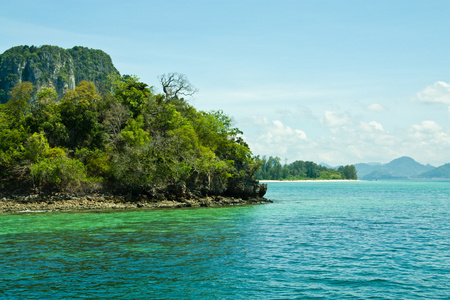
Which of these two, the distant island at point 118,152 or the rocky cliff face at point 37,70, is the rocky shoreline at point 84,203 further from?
the rocky cliff face at point 37,70

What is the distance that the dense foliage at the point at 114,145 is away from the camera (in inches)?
1865

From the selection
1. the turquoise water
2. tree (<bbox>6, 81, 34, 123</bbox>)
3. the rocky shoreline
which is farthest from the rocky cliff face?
the turquoise water

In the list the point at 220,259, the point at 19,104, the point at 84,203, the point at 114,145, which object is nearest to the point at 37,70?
the point at 19,104

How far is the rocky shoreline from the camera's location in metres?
42.1

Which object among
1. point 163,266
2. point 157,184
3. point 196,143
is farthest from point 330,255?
point 196,143

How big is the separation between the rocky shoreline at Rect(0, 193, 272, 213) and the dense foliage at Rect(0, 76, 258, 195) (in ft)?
5.90

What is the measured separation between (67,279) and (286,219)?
24.7m

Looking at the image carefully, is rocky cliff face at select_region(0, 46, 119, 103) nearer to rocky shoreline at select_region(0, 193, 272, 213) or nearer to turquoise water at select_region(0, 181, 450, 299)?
rocky shoreline at select_region(0, 193, 272, 213)

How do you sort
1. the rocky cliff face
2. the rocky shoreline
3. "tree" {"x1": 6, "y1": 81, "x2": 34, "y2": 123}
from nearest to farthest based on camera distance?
the rocky shoreline → "tree" {"x1": 6, "y1": 81, "x2": 34, "y2": 123} → the rocky cliff face

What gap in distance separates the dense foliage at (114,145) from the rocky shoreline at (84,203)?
5.90 ft

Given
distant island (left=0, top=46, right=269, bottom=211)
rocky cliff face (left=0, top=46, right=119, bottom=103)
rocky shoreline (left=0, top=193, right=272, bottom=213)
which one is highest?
rocky cliff face (left=0, top=46, right=119, bottom=103)

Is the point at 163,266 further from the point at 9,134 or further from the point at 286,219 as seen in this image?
the point at 9,134

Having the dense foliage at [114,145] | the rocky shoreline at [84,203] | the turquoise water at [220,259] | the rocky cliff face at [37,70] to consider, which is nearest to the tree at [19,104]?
the dense foliage at [114,145]

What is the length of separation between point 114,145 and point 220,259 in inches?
1421
